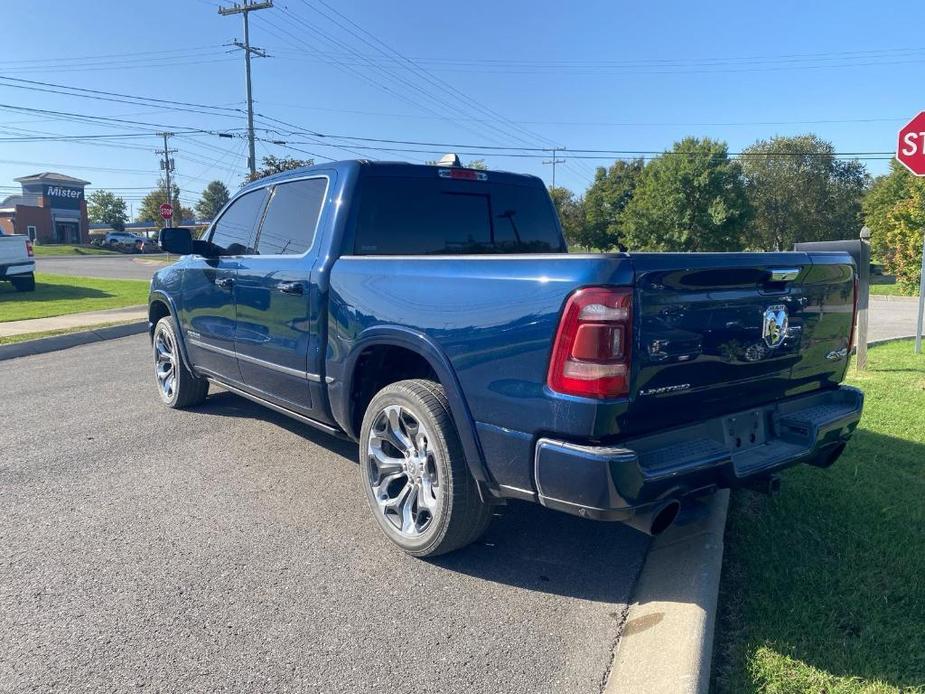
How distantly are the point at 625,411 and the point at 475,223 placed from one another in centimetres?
217

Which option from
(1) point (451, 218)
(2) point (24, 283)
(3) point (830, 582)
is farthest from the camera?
(2) point (24, 283)

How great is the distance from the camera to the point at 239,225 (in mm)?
5066

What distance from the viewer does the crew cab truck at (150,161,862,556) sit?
8.23 feet

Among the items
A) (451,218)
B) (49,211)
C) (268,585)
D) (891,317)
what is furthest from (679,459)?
(49,211)

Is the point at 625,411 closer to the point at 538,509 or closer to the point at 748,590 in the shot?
the point at 748,590

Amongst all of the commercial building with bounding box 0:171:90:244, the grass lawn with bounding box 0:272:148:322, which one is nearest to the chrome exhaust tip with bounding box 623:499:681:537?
the grass lawn with bounding box 0:272:148:322

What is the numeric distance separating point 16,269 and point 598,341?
18231mm

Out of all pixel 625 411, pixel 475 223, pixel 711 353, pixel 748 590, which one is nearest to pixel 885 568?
pixel 748 590

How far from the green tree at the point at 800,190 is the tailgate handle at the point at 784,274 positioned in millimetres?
52956

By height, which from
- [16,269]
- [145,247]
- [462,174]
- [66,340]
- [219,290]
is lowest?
[66,340]

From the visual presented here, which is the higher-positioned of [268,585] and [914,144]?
[914,144]

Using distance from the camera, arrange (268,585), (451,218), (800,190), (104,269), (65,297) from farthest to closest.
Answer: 1. (800,190)
2. (104,269)
3. (65,297)
4. (451,218)
5. (268,585)

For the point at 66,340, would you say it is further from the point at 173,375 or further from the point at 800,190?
the point at 800,190

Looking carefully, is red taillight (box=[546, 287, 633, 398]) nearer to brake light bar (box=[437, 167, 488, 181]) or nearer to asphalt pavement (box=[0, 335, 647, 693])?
asphalt pavement (box=[0, 335, 647, 693])
